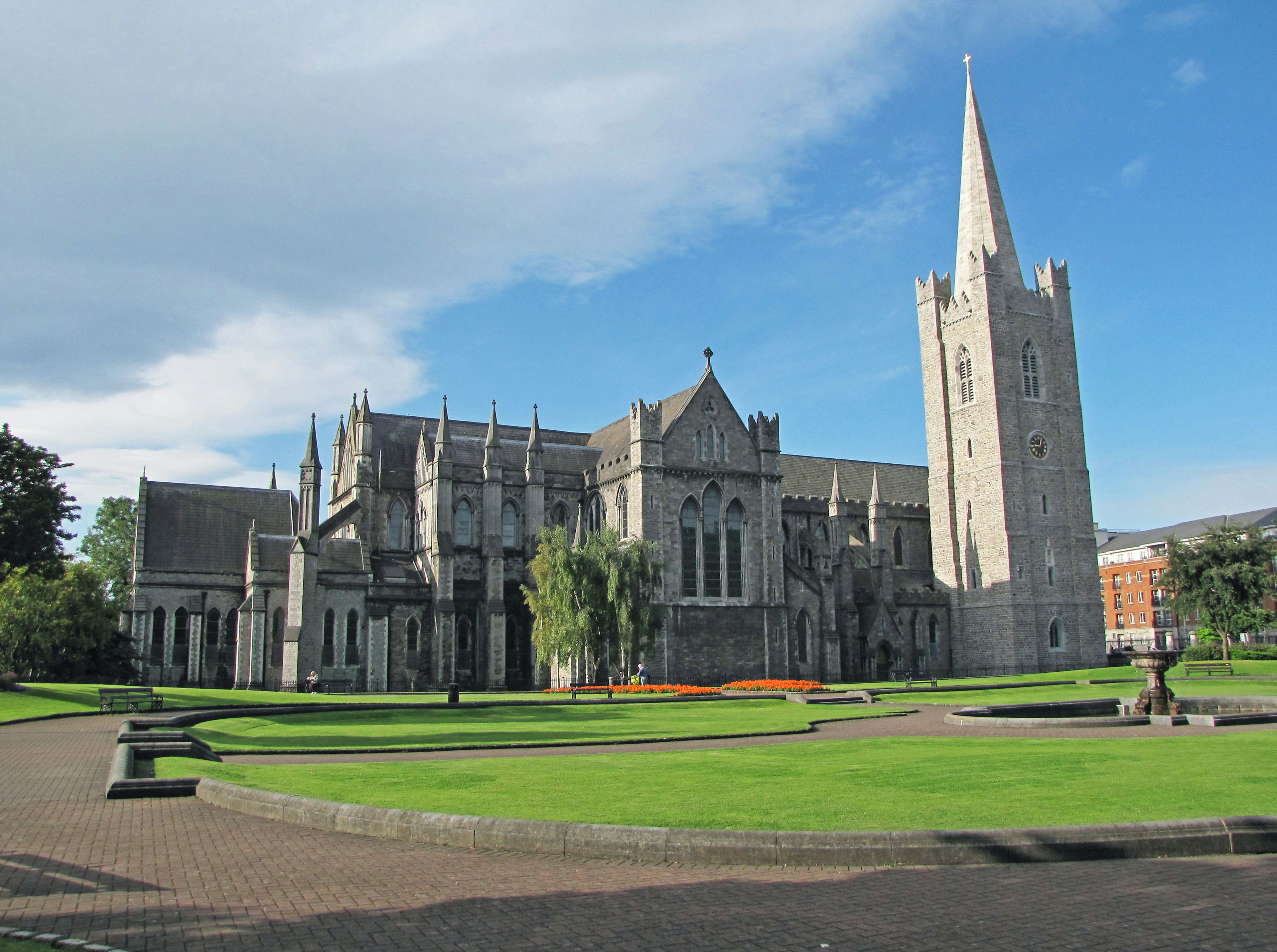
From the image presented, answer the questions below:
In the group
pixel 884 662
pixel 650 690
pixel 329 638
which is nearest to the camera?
pixel 650 690

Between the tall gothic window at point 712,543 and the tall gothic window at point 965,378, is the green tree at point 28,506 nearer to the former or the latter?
the tall gothic window at point 712,543

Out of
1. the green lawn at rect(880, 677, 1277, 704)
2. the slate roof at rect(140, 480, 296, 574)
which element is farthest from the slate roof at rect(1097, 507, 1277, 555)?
the slate roof at rect(140, 480, 296, 574)

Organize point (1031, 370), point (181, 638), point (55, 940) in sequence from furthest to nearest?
1. point (1031, 370)
2. point (181, 638)
3. point (55, 940)

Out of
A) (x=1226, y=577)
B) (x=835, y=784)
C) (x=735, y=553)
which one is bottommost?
(x=835, y=784)

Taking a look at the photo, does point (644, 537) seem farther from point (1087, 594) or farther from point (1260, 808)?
point (1260, 808)

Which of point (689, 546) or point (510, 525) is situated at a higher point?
point (510, 525)

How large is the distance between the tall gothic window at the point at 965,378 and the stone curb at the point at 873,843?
207ft

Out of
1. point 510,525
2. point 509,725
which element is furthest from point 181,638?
point 509,725

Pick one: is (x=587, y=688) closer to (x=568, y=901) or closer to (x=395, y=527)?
(x=395, y=527)

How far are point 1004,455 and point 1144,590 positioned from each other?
5956 cm

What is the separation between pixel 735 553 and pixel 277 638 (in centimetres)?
2610

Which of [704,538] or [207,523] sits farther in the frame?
[207,523]

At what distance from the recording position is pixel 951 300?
73.1m

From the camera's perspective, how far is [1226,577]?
6631cm
